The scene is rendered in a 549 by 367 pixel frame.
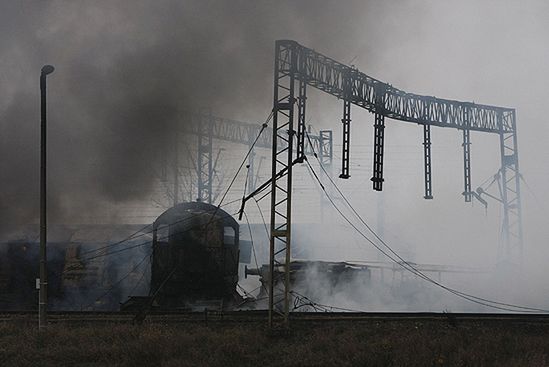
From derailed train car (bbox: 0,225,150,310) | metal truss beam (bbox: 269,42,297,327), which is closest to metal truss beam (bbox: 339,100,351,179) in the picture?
metal truss beam (bbox: 269,42,297,327)

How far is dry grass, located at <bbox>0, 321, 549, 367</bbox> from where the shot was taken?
39.7ft

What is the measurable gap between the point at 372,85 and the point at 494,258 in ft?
69.8

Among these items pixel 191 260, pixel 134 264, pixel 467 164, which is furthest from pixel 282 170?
pixel 467 164

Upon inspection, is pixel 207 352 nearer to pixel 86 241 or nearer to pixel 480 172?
pixel 86 241

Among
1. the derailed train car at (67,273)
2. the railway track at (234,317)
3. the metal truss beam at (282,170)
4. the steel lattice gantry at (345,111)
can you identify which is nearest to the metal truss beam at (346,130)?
the steel lattice gantry at (345,111)

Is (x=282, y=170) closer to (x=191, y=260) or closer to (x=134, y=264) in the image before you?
(x=191, y=260)

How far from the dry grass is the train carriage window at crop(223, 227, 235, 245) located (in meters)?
7.95

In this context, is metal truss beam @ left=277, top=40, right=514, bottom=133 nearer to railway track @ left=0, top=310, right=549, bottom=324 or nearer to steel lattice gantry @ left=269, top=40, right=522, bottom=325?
steel lattice gantry @ left=269, top=40, right=522, bottom=325

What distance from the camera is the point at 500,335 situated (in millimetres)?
14781

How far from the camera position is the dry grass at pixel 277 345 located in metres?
12.1

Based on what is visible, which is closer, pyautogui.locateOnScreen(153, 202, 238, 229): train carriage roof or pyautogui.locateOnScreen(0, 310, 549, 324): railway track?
pyautogui.locateOnScreen(0, 310, 549, 324): railway track

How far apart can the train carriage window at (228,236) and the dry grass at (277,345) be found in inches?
313

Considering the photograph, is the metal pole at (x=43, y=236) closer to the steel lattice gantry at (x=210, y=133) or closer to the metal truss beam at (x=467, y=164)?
the steel lattice gantry at (x=210, y=133)

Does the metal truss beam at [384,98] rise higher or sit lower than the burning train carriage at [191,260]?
higher
